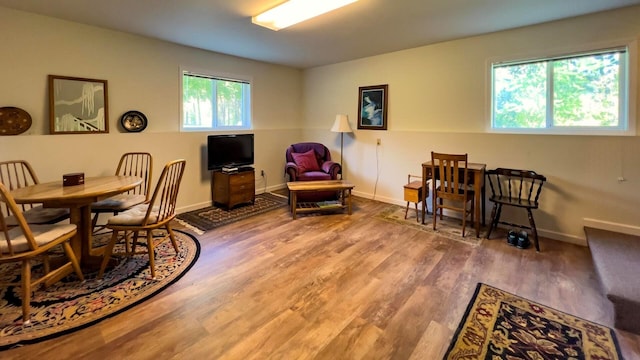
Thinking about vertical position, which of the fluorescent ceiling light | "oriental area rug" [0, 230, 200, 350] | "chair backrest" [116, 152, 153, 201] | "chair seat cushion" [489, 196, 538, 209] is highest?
the fluorescent ceiling light

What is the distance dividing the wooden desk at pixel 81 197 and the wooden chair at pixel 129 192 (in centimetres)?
25

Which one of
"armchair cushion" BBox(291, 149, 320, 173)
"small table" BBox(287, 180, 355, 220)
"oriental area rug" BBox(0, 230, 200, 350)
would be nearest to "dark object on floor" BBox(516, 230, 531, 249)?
"small table" BBox(287, 180, 355, 220)

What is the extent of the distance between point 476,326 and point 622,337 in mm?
869

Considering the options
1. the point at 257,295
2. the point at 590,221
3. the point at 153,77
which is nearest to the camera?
the point at 257,295

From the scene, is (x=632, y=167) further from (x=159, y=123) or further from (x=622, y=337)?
(x=159, y=123)

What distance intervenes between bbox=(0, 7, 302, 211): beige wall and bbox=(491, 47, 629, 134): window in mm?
3912

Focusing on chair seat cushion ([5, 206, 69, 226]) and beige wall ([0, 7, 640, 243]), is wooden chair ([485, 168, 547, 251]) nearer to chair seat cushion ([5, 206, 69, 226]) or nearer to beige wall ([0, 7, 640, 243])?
beige wall ([0, 7, 640, 243])

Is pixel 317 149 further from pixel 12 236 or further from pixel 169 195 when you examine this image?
pixel 12 236

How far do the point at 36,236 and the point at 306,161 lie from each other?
368cm

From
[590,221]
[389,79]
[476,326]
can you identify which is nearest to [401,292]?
[476,326]

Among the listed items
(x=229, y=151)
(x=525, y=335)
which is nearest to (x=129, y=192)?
(x=229, y=151)

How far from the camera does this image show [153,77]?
4.12m

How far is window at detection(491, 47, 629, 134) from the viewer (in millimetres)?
3127

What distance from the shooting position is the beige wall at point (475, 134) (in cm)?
312
